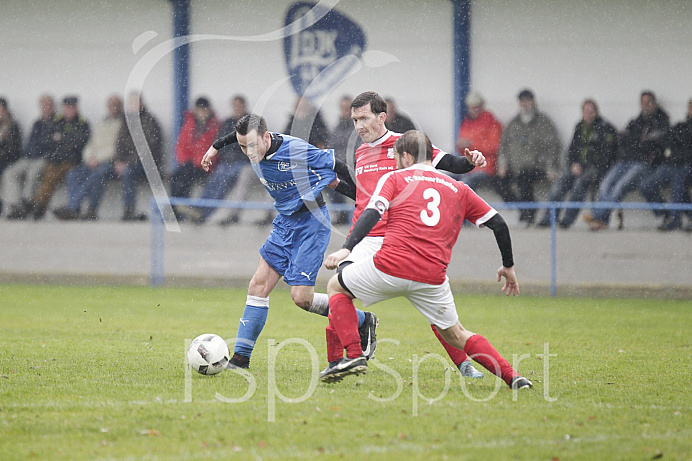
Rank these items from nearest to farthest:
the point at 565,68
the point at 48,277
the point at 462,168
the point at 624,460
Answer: the point at 624,460 → the point at 462,168 → the point at 48,277 → the point at 565,68

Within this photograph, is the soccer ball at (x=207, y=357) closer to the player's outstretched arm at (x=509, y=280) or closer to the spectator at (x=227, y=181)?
the player's outstretched arm at (x=509, y=280)

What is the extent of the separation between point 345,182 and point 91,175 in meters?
9.34

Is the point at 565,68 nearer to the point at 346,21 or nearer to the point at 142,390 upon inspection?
the point at 346,21

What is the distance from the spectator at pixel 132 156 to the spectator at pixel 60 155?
647mm

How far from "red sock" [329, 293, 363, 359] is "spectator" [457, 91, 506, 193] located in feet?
27.9

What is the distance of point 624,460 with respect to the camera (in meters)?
3.74

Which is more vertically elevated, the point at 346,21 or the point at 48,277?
the point at 346,21

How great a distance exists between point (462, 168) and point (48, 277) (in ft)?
33.0

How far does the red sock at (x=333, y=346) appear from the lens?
19.5 feet

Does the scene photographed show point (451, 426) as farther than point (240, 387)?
No

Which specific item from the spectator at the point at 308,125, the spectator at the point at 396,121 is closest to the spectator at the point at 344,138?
the spectator at the point at 308,125

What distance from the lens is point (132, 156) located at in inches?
595

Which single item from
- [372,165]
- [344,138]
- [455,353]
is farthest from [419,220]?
[344,138]

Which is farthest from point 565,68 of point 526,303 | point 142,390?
point 142,390
